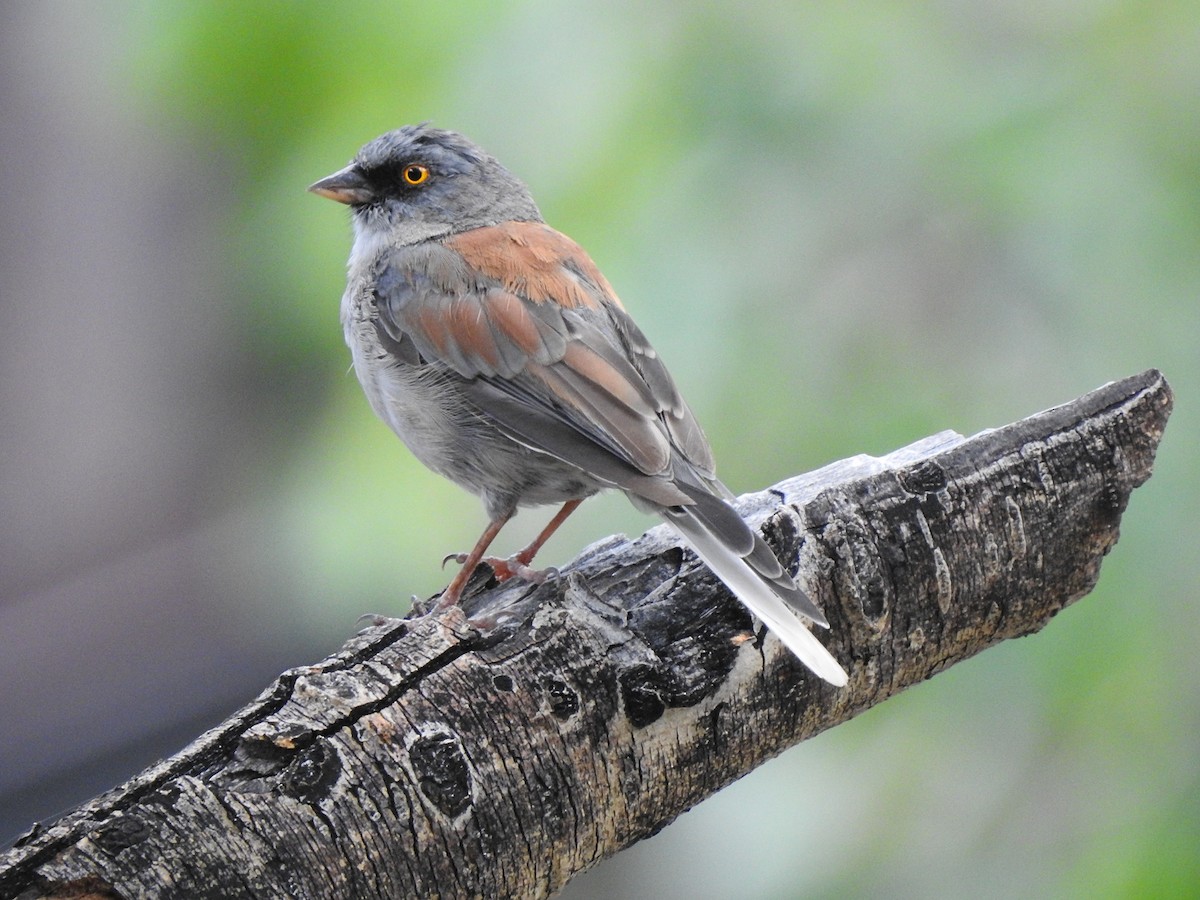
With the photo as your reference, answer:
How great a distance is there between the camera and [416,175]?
289cm

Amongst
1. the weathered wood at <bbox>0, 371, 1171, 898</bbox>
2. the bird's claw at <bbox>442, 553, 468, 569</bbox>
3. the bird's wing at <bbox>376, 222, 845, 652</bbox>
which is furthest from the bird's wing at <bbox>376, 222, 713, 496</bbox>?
the bird's claw at <bbox>442, 553, 468, 569</bbox>

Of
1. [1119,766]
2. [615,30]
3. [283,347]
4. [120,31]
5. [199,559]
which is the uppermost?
[120,31]

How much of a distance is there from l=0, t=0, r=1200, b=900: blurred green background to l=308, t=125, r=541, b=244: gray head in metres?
0.07

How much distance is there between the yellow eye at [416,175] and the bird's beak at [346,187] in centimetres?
10

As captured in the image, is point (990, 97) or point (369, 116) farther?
point (369, 116)

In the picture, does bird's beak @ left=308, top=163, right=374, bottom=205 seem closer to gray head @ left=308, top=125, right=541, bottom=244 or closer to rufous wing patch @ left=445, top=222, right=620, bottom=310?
gray head @ left=308, top=125, right=541, bottom=244

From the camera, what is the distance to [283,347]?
11.1ft

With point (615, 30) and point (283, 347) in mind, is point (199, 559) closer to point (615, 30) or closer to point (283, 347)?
point (283, 347)

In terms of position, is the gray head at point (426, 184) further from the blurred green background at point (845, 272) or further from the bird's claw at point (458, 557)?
the bird's claw at point (458, 557)

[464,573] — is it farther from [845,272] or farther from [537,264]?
[845,272]

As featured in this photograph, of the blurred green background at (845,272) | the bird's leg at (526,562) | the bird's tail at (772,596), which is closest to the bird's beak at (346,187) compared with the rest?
the blurred green background at (845,272)

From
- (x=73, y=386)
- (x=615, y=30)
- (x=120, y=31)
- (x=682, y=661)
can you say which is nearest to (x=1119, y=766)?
(x=682, y=661)

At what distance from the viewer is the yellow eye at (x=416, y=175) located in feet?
9.47

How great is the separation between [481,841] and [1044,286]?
1565 millimetres
